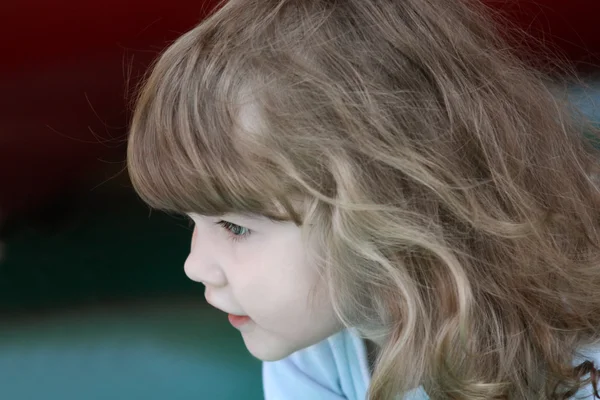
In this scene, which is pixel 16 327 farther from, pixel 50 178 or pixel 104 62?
pixel 104 62

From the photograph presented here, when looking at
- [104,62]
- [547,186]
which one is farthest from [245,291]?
[104,62]

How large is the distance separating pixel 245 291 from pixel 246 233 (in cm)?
5

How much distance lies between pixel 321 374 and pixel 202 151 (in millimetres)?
419

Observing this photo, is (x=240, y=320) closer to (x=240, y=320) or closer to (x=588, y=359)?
(x=240, y=320)

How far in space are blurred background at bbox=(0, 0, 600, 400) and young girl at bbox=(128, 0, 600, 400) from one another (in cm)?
35

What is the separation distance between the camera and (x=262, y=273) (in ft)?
2.08

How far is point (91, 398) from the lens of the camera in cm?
98

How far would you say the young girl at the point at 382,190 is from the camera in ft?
1.96

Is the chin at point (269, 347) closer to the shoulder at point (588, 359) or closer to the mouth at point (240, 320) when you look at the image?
the mouth at point (240, 320)

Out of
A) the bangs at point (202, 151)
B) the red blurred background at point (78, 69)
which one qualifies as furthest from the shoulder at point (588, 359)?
the red blurred background at point (78, 69)

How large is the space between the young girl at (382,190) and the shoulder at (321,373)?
0.56 ft

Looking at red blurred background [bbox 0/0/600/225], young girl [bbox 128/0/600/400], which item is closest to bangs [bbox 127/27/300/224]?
young girl [bbox 128/0/600/400]

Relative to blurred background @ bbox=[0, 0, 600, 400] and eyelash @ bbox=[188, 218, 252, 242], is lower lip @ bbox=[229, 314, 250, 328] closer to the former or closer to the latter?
eyelash @ bbox=[188, 218, 252, 242]

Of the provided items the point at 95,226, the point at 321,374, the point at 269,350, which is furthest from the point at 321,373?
the point at 95,226
